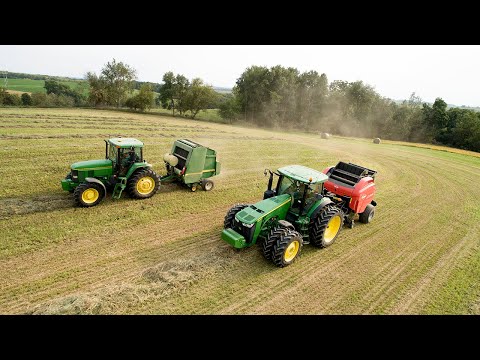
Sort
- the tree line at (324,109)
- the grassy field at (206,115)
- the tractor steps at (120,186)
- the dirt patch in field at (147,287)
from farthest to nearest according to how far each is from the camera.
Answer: the grassy field at (206,115) → the tree line at (324,109) → the tractor steps at (120,186) → the dirt patch in field at (147,287)

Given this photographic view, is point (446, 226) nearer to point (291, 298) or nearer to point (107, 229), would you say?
point (291, 298)

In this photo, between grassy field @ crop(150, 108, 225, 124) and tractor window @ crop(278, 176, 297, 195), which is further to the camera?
grassy field @ crop(150, 108, 225, 124)

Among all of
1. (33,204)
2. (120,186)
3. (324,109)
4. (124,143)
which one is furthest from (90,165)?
(324,109)

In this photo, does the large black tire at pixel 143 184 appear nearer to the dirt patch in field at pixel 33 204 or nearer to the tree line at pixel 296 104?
the dirt patch in field at pixel 33 204

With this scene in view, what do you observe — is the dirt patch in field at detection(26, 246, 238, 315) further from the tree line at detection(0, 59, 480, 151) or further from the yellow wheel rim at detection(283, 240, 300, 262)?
the tree line at detection(0, 59, 480, 151)

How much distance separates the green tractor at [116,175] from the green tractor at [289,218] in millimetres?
4352

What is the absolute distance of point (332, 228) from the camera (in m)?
9.53

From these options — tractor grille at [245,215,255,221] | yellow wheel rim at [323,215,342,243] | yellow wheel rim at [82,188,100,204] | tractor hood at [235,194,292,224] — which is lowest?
yellow wheel rim at [82,188,100,204]

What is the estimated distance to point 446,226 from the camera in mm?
11859

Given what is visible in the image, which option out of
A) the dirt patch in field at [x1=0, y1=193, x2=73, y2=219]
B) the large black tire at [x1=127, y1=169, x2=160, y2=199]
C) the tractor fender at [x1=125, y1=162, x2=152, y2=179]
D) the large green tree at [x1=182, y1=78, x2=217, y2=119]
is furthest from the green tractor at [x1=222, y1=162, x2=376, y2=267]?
the large green tree at [x1=182, y1=78, x2=217, y2=119]

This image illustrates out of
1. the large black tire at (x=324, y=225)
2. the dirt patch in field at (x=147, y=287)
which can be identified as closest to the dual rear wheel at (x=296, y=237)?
the large black tire at (x=324, y=225)

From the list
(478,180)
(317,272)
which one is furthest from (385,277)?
(478,180)

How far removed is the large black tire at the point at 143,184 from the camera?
11.5 metres

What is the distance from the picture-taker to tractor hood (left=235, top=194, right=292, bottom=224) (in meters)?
8.22
